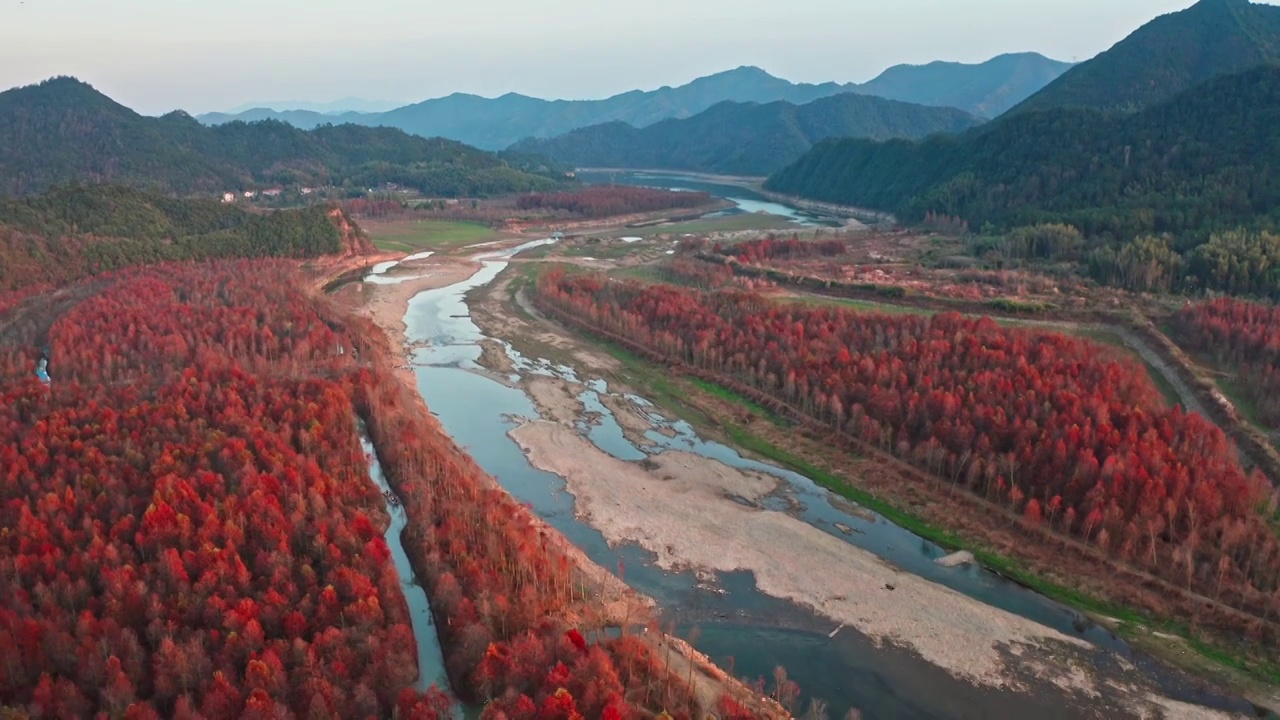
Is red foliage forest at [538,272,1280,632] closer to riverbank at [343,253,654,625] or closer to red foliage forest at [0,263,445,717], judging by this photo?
riverbank at [343,253,654,625]

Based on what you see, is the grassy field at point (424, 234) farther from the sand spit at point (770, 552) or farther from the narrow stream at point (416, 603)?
the narrow stream at point (416, 603)

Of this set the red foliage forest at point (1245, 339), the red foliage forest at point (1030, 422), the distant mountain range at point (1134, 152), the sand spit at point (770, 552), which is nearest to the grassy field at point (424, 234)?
the red foliage forest at point (1030, 422)

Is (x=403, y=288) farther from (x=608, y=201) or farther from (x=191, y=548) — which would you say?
(x=608, y=201)

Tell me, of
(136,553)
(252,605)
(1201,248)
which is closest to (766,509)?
(252,605)

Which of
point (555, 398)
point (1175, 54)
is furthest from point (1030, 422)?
point (1175, 54)

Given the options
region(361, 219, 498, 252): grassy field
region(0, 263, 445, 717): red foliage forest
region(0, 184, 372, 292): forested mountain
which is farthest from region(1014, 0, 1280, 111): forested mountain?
region(0, 263, 445, 717): red foliage forest

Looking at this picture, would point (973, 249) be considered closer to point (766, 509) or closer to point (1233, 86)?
point (1233, 86)
